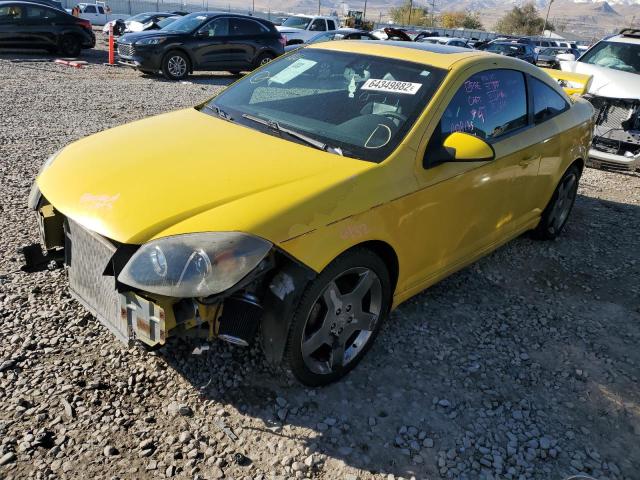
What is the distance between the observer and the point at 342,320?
284cm

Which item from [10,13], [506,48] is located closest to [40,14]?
[10,13]

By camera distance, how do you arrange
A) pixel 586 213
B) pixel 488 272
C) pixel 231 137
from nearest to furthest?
pixel 231 137 < pixel 488 272 < pixel 586 213

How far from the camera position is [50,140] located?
7008 millimetres

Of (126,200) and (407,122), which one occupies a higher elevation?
(407,122)

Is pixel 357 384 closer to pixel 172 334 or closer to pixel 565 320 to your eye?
pixel 172 334

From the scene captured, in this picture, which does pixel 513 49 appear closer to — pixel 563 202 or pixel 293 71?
pixel 563 202

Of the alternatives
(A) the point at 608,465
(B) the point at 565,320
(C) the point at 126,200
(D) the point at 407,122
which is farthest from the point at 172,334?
(B) the point at 565,320

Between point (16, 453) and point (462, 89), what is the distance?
3.01 meters

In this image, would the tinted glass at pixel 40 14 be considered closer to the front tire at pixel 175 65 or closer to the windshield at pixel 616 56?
the front tire at pixel 175 65

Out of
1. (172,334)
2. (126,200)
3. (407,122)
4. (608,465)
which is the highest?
(407,122)

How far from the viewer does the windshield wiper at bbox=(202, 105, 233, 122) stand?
3509mm

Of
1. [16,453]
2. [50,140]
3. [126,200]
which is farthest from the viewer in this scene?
[50,140]

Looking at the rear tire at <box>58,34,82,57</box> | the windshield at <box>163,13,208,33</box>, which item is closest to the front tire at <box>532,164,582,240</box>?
the windshield at <box>163,13,208,33</box>

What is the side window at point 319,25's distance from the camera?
2131 centimetres
